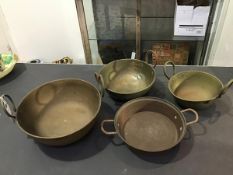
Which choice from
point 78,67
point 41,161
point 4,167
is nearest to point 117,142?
point 41,161

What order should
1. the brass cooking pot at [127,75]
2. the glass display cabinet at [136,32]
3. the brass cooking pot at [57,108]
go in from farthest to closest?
the glass display cabinet at [136,32]
the brass cooking pot at [127,75]
the brass cooking pot at [57,108]

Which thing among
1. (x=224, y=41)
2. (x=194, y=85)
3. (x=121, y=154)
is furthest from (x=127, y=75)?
(x=224, y=41)

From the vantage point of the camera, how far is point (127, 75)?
0.98 metres

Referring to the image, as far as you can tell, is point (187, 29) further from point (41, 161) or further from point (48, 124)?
point (41, 161)

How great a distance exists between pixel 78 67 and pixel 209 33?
110 centimetres

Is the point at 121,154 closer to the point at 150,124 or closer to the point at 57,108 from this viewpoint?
the point at 150,124

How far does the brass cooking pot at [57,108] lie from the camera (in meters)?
0.77

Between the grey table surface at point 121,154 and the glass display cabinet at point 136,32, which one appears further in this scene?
the glass display cabinet at point 136,32

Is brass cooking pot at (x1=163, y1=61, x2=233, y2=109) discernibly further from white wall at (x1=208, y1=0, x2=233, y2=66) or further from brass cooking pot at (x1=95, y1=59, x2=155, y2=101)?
white wall at (x1=208, y1=0, x2=233, y2=66)

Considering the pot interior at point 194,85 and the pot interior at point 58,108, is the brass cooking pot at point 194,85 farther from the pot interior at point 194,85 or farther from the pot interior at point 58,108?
the pot interior at point 58,108

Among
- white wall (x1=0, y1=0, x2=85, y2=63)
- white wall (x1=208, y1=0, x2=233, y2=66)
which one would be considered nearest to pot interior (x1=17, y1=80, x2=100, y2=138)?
white wall (x1=0, y1=0, x2=85, y2=63)

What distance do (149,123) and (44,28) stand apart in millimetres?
1496

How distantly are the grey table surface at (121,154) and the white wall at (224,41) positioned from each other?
0.98 m

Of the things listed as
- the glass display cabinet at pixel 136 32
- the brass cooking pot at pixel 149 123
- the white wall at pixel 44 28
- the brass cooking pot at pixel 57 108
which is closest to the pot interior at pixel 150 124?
the brass cooking pot at pixel 149 123
